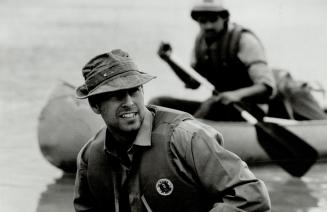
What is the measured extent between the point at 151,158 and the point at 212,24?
416 centimetres

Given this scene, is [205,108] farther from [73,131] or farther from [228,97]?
[73,131]

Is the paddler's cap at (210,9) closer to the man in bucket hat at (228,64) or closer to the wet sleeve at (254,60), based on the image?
the man in bucket hat at (228,64)

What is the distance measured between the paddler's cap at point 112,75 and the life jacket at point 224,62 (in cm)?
400

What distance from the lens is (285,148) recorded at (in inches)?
294

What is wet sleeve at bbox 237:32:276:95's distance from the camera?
712cm

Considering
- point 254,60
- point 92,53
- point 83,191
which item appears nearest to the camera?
point 83,191

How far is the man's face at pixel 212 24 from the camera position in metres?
7.21

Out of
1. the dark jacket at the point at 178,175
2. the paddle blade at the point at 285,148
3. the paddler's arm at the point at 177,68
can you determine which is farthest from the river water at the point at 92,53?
the dark jacket at the point at 178,175

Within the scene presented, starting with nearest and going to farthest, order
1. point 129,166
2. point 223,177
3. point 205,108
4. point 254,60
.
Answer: point 223,177
point 129,166
point 254,60
point 205,108

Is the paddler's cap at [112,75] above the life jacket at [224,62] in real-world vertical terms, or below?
Answer: above

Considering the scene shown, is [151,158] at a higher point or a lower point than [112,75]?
lower

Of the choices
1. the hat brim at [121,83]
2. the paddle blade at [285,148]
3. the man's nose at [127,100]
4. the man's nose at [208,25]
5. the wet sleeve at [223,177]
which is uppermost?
the hat brim at [121,83]

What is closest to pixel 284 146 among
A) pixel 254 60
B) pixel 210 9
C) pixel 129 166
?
pixel 254 60

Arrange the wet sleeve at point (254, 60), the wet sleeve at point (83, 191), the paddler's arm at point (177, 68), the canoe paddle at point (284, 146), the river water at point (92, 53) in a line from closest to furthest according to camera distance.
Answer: the wet sleeve at point (83, 191)
the river water at point (92, 53)
the wet sleeve at point (254, 60)
the canoe paddle at point (284, 146)
the paddler's arm at point (177, 68)
